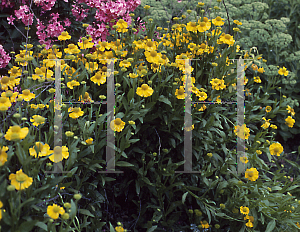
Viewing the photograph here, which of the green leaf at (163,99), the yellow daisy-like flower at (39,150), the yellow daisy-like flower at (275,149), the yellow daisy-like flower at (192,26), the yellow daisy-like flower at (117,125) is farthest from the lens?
the yellow daisy-like flower at (275,149)

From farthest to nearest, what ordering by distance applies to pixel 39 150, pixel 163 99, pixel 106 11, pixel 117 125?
pixel 106 11, pixel 163 99, pixel 117 125, pixel 39 150

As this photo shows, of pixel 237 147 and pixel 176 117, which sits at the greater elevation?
pixel 176 117

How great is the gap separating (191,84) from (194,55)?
0.72 ft

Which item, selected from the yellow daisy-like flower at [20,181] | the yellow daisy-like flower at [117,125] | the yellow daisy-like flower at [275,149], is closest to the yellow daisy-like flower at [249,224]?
the yellow daisy-like flower at [275,149]

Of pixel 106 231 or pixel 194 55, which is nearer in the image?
pixel 106 231

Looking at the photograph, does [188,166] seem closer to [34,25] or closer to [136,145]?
[136,145]

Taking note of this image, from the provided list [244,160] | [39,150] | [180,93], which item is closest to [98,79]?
[180,93]

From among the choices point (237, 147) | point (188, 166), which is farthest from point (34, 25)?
point (237, 147)

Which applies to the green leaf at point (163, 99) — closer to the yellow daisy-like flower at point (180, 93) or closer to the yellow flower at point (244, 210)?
the yellow daisy-like flower at point (180, 93)

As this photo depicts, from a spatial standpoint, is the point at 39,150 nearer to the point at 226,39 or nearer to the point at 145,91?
the point at 145,91

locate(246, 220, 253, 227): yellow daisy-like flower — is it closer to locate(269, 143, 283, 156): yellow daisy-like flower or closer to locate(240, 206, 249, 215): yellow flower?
locate(240, 206, 249, 215): yellow flower

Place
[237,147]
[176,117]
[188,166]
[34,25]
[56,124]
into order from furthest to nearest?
1. [34,25]
2. [237,147]
3. [188,166]
4. [176,117]
5. [56,124]

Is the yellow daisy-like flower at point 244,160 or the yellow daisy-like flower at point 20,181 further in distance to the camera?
the yellow daisy-like flower at point 244,160

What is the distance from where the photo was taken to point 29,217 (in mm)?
1004
